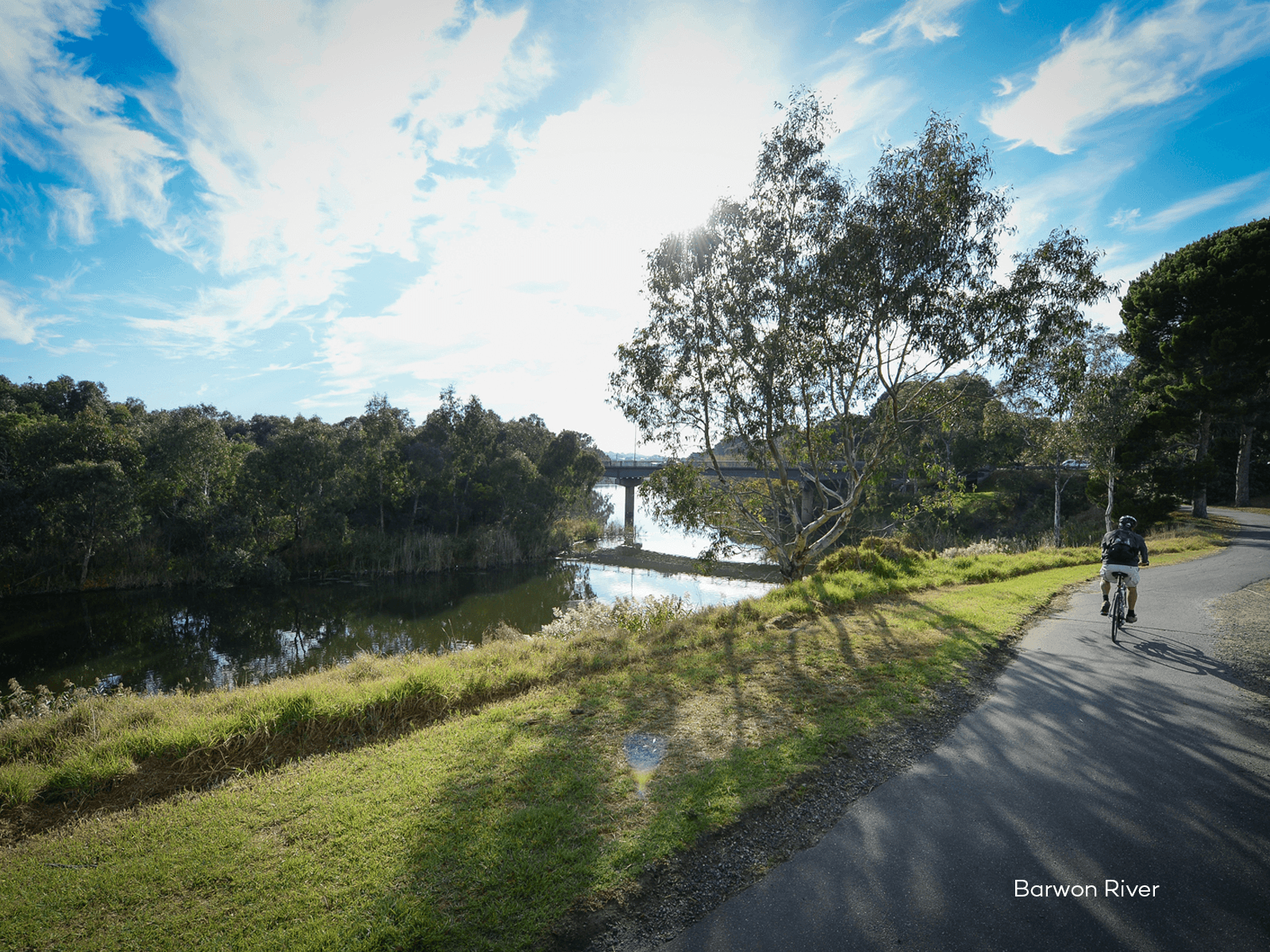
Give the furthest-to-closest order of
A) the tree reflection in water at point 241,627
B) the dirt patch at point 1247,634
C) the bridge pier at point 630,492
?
the bridge pier at point 630,492 < the tree reflection in water at point 241,627 < the dirt patch at point 1247,634

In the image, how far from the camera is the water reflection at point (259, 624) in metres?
16.7

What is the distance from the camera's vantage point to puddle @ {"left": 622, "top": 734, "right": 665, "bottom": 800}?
4.72 metres

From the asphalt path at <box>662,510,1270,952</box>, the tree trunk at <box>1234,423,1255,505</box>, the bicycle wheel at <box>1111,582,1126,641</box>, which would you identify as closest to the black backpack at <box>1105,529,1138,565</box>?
the bicycle wheel at <box>1111,582,1126,641</box>

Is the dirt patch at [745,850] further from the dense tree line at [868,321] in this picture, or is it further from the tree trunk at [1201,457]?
the tree trunk at [1201,457]

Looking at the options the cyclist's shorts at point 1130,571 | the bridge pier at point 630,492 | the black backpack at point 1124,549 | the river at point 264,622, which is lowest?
the river at point 264,622

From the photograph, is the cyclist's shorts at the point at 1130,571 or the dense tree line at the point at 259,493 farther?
the dense tree line at the point at 259,493

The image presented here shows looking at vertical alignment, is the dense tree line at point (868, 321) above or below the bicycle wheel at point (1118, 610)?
above

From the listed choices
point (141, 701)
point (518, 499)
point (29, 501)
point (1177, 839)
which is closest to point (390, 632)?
point (141, 701)

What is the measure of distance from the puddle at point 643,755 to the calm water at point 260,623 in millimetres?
9712

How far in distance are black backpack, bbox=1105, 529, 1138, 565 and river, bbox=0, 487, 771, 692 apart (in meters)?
11.8

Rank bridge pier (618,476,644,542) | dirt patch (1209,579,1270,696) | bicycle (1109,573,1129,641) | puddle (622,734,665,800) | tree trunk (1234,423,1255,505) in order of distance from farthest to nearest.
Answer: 1. bridge pier (618,476,644,542)
2. tree trunk (1234,423,1255,505)
3. bicycle (1109,573,1129,641)
4. dirt patch (1209,579,1270,696)
5. puddle (622,734,665,800)

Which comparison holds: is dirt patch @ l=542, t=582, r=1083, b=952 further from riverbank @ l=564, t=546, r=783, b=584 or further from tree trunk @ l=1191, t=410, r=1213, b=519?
tree trunk @ l=1191, t=410, r=1213, b=519

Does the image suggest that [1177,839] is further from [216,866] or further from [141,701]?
[141,701]

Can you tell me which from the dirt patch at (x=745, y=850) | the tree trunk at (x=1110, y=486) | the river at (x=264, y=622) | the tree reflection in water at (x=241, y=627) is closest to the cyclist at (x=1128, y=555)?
the dirt patch at (x=745, y=850)
